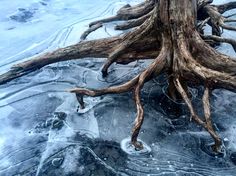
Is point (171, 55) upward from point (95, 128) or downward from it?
upward

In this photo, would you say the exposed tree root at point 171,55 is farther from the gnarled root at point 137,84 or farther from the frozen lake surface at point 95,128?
the frozen lake surface at point 95,128

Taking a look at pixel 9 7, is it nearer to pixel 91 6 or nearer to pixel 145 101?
pixel 91 6

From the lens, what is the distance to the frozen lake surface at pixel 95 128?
2.42 metres

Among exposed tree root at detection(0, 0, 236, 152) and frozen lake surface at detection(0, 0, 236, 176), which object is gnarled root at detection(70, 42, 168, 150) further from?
frozen lake surface at detection(0, 0, 236, 176)

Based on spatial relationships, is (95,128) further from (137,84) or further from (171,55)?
(171,55)

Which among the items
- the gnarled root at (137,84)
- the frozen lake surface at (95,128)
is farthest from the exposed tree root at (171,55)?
the frozen lake surface at (95,128)

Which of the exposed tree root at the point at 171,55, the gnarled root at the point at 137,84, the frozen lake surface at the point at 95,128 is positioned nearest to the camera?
the frozen lake surface at the point at 95,128

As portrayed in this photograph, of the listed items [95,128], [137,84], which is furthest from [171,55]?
[95,128]

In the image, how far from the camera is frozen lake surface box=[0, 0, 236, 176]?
2.42 meters

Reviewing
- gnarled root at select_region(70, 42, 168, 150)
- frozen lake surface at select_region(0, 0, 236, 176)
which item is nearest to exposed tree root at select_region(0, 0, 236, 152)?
gnarled root at select_region(70, 42, 168, 150)

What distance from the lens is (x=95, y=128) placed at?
9.21 feet

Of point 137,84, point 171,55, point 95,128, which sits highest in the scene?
point 171,55

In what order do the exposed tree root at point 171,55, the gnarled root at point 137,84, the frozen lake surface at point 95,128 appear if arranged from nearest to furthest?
1. the frozen lake surface at point 95,128
2. the exposed tree root at point 171,55
3. the gnarled root at point 137,84

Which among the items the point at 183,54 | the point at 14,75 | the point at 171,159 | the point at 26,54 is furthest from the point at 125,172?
the point at 26,54
